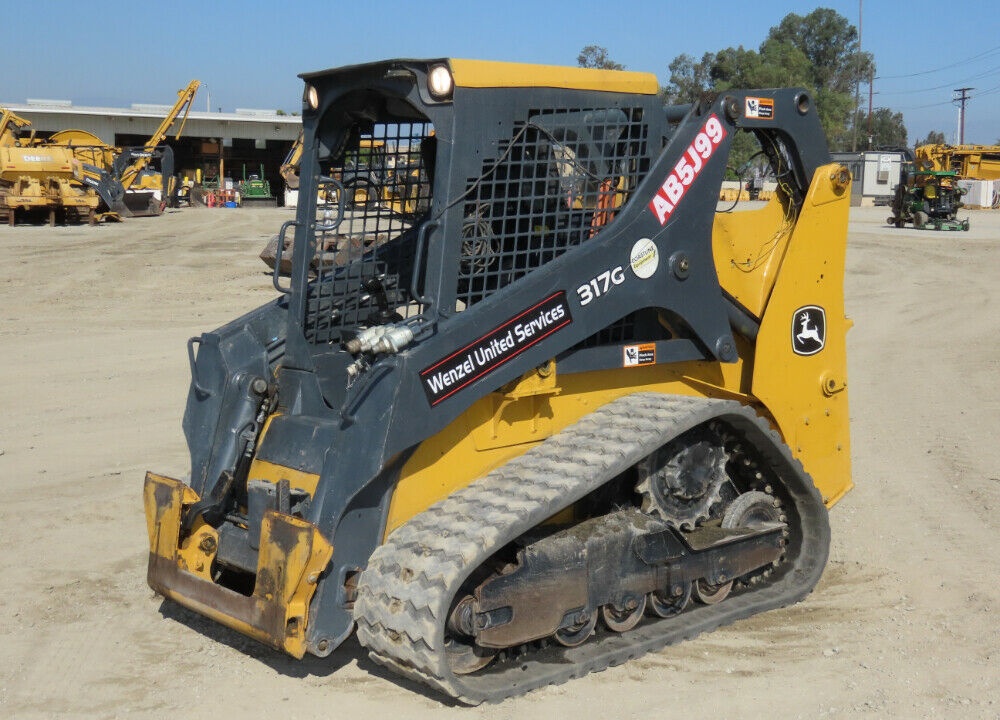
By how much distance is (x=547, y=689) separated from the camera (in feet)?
15.5

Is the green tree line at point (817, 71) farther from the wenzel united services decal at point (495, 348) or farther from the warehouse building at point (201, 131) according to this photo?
the wenzel united services decal at point (495, 348)

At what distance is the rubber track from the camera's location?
4.19m

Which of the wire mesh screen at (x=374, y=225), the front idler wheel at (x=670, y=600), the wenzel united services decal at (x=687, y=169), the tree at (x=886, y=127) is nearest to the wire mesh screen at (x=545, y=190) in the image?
the wenzel united services decal at (x=687, y=169)

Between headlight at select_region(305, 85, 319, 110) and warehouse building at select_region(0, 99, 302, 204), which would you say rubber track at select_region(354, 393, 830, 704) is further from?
warehouse building at select_region(0, 99, 302, 204)

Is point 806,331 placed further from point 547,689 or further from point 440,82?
point 440,82

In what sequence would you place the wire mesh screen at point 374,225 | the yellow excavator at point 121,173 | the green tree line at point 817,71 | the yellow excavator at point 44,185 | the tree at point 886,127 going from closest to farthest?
1. the wire mesh screen at point 374,225
2. the yellow excavator at point 44,185
3. the yellow excavator at point 121,173
4. the green tree line at point 817,71
5. the tree at point 886,127

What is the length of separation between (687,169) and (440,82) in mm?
1270

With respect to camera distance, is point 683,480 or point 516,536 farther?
point 683,480

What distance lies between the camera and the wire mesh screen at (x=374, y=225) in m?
5.45

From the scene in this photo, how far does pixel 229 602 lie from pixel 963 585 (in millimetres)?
3705

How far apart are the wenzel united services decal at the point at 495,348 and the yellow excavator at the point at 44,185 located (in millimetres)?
27699

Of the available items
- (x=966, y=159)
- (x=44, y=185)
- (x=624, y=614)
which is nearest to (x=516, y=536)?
(x=624, y=614)

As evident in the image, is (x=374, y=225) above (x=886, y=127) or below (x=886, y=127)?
below

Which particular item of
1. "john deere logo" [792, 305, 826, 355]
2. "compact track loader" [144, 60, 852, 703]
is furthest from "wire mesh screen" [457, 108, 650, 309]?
"john deere logo" [792, 305, 826, 355]
